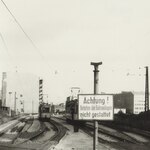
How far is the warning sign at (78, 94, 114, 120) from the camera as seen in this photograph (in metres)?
7.48

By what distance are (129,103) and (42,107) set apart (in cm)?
10948

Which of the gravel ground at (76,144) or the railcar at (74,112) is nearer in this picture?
the gravel ground at (76,144)

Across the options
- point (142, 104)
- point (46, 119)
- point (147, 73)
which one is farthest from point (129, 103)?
point (147, 73)

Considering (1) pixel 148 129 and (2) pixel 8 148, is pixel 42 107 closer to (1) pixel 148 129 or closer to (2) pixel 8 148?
(1) pixel 148 129

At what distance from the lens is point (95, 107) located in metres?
7.52

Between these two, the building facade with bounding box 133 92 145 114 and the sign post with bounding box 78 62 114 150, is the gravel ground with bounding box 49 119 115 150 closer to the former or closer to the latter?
the sign post with bounding box 78 62 114 150

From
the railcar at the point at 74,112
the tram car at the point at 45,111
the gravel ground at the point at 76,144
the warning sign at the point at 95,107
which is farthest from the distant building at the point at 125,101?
the warning sign at the point at 95,107

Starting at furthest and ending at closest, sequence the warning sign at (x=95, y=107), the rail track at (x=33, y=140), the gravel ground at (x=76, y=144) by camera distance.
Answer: the gravel ground at (x=76, y=144), the rail track at (x=33, y=140), the warning sign at (x=95, y=107)

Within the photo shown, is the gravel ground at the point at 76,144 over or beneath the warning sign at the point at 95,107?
beneath

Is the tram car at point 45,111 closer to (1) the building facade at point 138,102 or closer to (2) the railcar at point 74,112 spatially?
(2) the railcar at point 74,112

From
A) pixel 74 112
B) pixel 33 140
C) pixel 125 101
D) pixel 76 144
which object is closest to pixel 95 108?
pixel 76 144

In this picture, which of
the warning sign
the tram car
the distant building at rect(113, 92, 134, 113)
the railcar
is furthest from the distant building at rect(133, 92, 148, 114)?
the warning sign

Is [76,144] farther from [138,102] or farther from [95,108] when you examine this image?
[138,102]

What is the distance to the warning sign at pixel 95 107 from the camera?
748 centimetres
